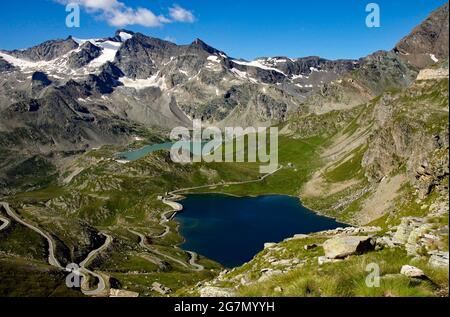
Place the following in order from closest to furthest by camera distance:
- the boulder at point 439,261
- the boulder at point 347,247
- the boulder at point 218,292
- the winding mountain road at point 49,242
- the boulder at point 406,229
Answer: the boulder at point 439,261 < the boulder at point 218,292 < the boulder at point 347,247 < the boulder at point 406,229 < the winding mountain road at point 49,242

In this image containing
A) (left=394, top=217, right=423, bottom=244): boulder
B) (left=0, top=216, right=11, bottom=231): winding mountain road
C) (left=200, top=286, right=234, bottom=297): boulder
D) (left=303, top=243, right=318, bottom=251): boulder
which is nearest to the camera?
(left=200, top=286, right=234, bottom=297): boulder

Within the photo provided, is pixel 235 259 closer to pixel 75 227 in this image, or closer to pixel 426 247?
pixel 75 227

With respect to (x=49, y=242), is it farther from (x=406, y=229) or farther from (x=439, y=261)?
→ (x=439, y=261)

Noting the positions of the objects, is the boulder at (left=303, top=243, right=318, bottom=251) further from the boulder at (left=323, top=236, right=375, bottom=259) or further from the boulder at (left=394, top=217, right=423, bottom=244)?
the boulder at (left=323, top=236, right=375, bottom=259)

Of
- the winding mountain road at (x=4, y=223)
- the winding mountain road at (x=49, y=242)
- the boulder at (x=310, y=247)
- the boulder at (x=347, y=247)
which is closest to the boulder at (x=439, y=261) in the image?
the boulder at (x=347, y=247)

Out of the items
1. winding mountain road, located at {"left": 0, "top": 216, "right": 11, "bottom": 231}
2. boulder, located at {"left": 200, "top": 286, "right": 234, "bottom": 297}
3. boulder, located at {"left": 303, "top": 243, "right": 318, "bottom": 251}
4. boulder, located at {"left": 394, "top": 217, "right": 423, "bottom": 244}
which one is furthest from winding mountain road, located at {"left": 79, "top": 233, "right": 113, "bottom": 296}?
boulder, located at {"left": 394, "top": 217, "right": 423, "bottom": 244}

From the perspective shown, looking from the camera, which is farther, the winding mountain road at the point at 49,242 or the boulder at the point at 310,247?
the winding mountain road at the point at 49,242

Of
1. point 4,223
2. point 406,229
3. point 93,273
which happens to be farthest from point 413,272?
point 4,223

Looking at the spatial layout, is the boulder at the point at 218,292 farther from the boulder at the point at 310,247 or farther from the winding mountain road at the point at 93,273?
the winding mountain road at the point at 93,273
